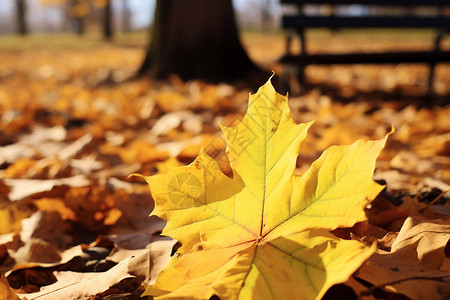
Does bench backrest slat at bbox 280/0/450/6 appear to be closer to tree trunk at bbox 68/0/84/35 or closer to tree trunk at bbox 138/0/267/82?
tree trunk at bbox 138/0/267/82

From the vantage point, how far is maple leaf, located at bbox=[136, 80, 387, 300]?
618 mm

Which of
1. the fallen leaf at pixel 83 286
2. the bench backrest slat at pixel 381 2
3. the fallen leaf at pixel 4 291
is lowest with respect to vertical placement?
the fallen leaf at pixel 83 286

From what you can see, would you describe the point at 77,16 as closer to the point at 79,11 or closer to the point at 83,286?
the point at 79,11

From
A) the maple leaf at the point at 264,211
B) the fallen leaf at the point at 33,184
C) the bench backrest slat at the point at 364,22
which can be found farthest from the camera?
the bench backrest slat at the point at 364,22

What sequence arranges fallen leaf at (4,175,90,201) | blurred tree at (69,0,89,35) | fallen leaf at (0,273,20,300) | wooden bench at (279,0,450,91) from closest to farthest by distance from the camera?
fallen leaf at (0,273,20,300), fallen leaf at (4,175,90,201), wooden bench at (279,0,450,91), blurred tree at (69,0,89,35)

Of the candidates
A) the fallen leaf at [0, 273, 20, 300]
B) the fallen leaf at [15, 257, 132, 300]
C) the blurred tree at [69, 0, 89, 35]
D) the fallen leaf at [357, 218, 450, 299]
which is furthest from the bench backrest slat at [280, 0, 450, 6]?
the blurred tree at [69, 0, 89, 35]

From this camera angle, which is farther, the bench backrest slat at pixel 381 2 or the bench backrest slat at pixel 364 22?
the bench backrest slat at pixel 381 2

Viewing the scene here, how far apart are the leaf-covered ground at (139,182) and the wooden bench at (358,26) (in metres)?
0.32

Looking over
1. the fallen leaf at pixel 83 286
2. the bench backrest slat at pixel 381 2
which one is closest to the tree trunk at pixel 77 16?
the bench backrest slat at pixel 381 2

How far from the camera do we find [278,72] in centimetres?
Answer: 530

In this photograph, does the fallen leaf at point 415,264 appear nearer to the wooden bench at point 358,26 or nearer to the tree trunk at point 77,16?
the wooden bench at point 358,26

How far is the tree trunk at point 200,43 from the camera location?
471cm

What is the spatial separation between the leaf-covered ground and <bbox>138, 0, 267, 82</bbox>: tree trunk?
1.87 feet

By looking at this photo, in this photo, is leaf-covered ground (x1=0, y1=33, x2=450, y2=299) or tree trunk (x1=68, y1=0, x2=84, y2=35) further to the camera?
tree trunk (x1=68, y1=0, x2=84, y2=35)
